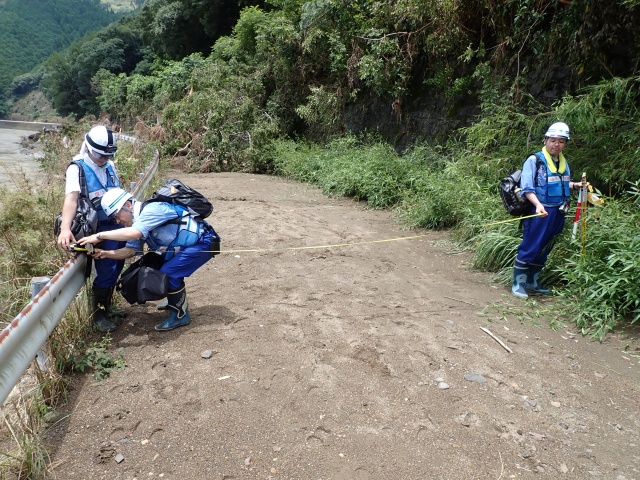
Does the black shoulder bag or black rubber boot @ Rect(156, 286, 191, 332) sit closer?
the black shoulder bag

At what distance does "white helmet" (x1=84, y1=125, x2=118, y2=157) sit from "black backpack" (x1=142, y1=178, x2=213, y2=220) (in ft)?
1.62

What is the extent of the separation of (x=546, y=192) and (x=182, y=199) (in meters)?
3.47

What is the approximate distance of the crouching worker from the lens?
395 centimetres

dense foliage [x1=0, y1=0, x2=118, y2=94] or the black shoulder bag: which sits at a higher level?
dense foliage [x1=0, y1=0, x2=118, y2=94]

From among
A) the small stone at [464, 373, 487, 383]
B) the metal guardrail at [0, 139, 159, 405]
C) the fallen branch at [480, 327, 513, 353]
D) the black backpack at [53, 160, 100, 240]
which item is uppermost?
the black backpack at [53, 160, 100, 240]

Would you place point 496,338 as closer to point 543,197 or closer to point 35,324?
point 543,197

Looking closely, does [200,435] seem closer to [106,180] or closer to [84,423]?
[84,423]

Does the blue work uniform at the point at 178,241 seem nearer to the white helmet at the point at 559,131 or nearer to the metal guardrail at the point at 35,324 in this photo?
the metal guardrail at the point at 35,324

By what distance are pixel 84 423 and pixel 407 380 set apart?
2.05 m

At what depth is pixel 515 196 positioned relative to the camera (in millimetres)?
5137

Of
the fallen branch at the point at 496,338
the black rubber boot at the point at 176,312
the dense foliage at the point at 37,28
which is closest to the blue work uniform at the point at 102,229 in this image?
the black rubber boot at the point at 176,312

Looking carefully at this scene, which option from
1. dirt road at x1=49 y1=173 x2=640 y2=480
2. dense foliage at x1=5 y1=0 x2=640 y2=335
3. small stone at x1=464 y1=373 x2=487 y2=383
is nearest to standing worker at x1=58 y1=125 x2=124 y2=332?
dirt road at x1=49 y1=173 x2=640 y2=480

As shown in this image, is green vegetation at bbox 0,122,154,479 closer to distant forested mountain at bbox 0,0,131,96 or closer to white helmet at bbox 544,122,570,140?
white helmet at bbox 544,122,570,140

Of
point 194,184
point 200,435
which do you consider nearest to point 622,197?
point 200,435
